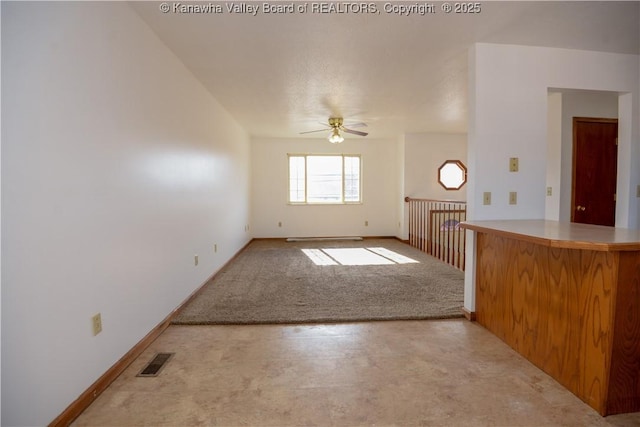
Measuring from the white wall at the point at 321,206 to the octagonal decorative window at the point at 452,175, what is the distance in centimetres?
100

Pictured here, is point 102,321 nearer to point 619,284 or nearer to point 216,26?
point 216,26

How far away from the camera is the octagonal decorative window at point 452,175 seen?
256 inches

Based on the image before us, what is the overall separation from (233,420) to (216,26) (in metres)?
2.40

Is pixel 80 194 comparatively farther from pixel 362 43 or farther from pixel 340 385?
pixel 362 43

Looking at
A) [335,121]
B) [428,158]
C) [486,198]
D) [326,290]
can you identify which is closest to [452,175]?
[428,158]

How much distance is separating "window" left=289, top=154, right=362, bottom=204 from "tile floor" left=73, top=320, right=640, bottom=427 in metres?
4.81

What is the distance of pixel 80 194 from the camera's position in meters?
1.55

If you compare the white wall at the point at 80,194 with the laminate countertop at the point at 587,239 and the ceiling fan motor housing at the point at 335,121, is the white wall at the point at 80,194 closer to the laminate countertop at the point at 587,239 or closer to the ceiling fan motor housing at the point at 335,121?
the laminate countertop at the point at 587,239

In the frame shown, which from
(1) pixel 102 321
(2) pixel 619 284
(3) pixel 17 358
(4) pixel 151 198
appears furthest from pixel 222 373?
(2) pixel 619 284

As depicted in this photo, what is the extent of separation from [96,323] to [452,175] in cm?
642

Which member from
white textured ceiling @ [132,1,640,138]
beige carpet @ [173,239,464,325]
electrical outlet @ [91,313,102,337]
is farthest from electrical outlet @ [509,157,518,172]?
electrical outlet @ [91,313,102,337]

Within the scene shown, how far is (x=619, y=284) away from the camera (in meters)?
1.45

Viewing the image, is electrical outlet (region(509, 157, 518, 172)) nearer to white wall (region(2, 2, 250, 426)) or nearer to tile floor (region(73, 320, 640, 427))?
tile floor (region(73, 320, 640, 427))

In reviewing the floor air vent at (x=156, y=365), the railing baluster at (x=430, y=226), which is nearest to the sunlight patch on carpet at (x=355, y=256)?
the railing baluster at (x=430, y=226)
